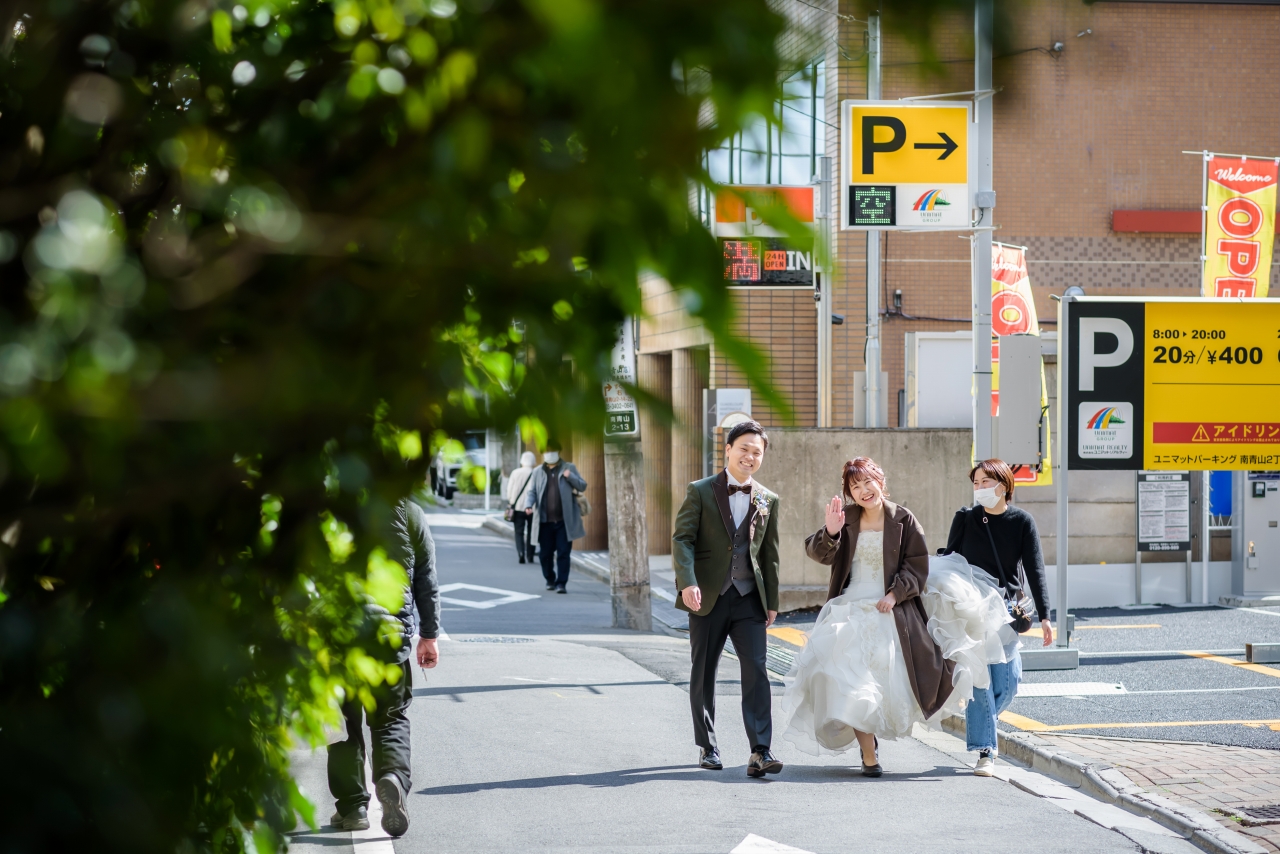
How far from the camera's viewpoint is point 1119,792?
690 cm

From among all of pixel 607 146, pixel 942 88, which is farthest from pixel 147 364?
pixel 942 88

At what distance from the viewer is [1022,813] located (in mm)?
6625

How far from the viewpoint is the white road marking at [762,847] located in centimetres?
583

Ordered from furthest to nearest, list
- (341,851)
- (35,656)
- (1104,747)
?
(1104,747) < (341,851) < (35,656)

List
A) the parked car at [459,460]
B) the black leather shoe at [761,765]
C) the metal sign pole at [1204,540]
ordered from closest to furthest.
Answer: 1. the parked car at [459,460]
2. the black leather shoe at [761,765]
3. the metal sign pole at [1204,540]

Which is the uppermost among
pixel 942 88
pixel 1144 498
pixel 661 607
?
pixel 942 88

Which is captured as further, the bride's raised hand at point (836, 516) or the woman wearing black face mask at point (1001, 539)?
the woman wearing black face mask at point (1001, 539)

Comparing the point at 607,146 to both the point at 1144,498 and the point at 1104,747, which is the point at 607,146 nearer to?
the point at 1104,747

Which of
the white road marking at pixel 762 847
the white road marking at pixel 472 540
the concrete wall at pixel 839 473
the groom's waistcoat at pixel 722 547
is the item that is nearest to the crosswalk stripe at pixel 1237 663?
the concrete wall at pixel 839 473

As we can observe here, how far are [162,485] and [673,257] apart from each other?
0.52m

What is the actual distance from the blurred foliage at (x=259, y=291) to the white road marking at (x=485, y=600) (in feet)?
49.2

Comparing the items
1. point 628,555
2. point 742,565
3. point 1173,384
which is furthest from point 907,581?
point 628,555

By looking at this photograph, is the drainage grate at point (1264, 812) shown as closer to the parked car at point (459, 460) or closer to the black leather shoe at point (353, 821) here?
the black leather shoe at point (353, 821)

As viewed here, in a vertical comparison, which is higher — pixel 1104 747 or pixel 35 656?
pixel 35 656
